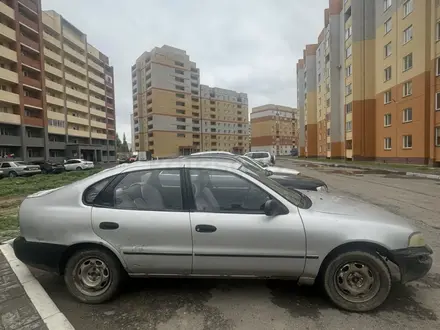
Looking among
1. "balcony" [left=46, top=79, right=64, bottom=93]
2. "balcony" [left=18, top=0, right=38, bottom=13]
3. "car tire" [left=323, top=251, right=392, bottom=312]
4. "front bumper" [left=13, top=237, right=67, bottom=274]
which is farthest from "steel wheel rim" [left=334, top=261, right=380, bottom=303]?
"balcony" [left=46, top=79, right=64, bottom=93]

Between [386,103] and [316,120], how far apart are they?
2582 cm

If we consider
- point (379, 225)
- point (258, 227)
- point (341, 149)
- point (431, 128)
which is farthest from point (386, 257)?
point (341, 149)

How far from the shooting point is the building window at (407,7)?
900 inches

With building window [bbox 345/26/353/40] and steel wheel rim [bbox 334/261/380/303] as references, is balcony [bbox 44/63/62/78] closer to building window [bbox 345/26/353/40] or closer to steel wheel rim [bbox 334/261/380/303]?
building window [bbox 345/26/353/40]

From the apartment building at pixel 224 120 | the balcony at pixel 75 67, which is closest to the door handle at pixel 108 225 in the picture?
the balcony at pixel 75 67

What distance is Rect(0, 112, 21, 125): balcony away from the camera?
33.0 meters

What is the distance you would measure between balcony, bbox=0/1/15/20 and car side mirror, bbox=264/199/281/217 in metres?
45.4

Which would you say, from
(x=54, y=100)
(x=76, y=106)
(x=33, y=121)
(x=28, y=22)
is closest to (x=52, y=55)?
(x=28, y=22)

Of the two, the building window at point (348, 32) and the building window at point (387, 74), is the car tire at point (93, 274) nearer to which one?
the building window at point (387, 74)

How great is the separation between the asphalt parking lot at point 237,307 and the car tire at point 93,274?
0.11 metres

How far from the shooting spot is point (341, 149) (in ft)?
132

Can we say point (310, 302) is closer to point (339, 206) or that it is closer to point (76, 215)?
point (339, 206)

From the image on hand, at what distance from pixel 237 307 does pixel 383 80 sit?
32.0 metres

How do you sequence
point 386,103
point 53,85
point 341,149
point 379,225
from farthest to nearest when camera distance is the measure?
point 53,85
point 341,149
point 386,103
point 379,225
